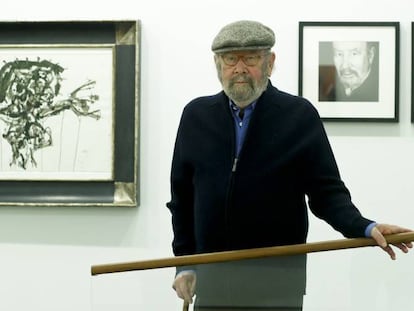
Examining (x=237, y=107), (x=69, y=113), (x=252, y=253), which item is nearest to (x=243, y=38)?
(x=237, y=107)

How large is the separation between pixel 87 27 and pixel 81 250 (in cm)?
75

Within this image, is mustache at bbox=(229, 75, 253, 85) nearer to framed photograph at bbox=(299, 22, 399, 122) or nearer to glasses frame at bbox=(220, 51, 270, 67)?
glasses frame at bbox=(220, 51, 270, 67)

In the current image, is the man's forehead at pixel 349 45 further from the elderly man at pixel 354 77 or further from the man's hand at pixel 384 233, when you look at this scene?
the man's hand at pixel 384 233

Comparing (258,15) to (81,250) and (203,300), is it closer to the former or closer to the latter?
(81,250)

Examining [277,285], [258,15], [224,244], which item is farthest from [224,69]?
[258,15]

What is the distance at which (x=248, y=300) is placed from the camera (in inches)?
54.8

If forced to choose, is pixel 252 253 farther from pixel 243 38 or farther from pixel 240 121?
pixel 243 38

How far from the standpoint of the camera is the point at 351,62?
223 centimetres

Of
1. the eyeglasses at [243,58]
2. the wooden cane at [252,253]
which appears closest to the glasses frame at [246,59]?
the eyeglasses at [243,58]

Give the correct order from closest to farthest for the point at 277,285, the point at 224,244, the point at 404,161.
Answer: the point at 277,285 < the point at 224,244 < the point at 404,161

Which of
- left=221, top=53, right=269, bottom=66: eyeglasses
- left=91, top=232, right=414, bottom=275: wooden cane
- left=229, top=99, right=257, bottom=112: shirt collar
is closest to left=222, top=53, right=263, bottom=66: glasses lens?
left=221, top=53, right=269, bottom=66: eyeglasses

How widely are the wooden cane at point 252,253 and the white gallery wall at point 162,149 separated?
83 cm

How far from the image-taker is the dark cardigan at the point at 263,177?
155cm

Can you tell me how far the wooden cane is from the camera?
139cm
